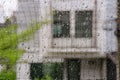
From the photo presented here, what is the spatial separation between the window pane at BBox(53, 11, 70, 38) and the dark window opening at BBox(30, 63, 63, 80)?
0.21 m

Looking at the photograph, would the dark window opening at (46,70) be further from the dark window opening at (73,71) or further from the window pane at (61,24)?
the window pane at (61,24)

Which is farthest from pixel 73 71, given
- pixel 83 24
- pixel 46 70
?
pixel 83 24

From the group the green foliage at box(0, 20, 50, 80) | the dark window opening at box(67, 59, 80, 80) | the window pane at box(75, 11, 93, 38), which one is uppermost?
the window pane at box(75, 11, 93, 38)

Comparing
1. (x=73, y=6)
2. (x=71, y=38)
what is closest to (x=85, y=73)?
Answer: (x=71, y=38)

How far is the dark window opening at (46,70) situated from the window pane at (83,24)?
0.23m

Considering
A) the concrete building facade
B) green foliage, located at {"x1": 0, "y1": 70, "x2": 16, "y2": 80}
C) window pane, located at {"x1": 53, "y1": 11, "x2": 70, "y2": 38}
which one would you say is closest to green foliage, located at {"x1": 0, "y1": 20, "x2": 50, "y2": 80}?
green foliage, located at {"x1": 0, "y1": 70, "x2": 16, "y2": 80}

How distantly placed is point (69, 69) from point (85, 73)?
0.21 m

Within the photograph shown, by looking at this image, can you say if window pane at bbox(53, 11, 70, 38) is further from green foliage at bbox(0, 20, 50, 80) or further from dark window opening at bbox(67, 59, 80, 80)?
green foliage at bbox(0, 20, 50, 80)

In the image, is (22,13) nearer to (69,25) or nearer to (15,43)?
(69,25)

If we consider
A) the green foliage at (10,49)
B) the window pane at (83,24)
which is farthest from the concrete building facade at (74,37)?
the green foliage at (10,49)

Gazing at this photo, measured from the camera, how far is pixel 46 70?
6.39 ft

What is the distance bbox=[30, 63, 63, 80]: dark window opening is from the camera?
75.6 inches

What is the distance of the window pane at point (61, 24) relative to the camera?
2.13 m

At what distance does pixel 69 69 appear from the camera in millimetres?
1941
